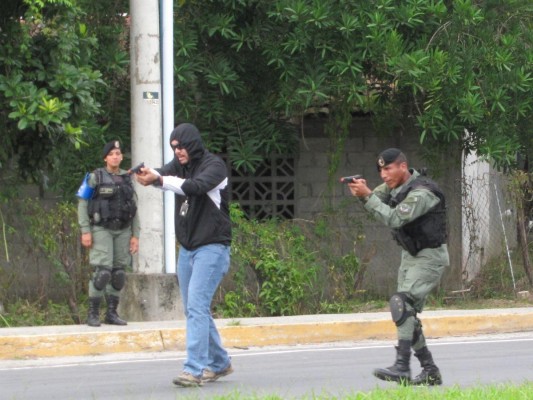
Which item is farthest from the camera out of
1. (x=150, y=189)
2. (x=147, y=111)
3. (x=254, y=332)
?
(x=150, y=189)

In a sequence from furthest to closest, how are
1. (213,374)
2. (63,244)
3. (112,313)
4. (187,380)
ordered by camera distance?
(63,244) → (112,313) → (213,374) → (187,380)

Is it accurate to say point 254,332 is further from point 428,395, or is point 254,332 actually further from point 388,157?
point 428,395

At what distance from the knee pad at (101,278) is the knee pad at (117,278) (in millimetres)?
102

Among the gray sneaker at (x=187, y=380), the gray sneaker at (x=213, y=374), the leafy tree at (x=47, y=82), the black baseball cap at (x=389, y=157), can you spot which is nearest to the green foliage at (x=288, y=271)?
the leafy tree at (x=47, y=82)

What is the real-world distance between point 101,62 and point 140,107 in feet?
4.29

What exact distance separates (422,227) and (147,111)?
4.64m

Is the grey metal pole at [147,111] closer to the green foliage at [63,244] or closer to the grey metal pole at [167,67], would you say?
the grey metal pole at [167,67]

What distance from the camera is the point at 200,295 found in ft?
27.2

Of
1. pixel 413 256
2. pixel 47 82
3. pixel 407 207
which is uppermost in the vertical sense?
pixel 47 82

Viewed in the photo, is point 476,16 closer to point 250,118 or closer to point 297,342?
point 250,118

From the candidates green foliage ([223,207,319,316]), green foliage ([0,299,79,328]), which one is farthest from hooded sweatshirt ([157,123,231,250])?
green foliage ([223,207,319,316])

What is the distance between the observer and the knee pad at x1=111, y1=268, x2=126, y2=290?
1173 centimetres

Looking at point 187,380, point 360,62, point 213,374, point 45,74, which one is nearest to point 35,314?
point 45,74

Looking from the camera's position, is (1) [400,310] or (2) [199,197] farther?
(2) [199,197]
